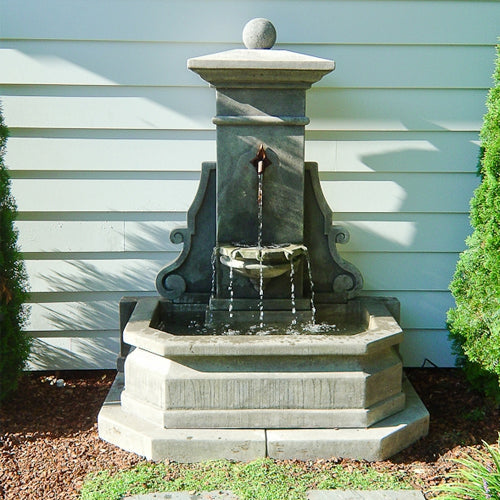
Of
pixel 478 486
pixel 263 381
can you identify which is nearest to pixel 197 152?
pixel 263 381

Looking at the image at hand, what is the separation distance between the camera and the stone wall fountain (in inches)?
159

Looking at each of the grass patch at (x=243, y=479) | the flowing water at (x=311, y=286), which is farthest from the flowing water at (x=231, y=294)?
the grass patch at (x=243, y=479)

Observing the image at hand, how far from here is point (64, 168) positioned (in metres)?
5.15

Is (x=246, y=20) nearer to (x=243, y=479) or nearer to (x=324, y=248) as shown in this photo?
(x=324, y=248)

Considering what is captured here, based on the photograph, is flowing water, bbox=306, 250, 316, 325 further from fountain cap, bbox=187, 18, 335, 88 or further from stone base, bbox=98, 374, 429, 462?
fountain cap, bbox=187, 18, 335, 88

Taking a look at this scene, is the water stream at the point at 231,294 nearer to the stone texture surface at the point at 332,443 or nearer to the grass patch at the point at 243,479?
the stone texture surface at the point at 332,443

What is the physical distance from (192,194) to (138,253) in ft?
1.83

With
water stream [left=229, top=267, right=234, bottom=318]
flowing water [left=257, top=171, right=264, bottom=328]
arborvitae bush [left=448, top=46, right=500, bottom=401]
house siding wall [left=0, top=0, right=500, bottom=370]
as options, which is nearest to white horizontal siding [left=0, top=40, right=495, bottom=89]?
house siding wall [left=0, top=0, right=500, bottom=370]

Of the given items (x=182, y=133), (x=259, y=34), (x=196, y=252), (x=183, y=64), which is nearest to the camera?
(x=259, y=34)

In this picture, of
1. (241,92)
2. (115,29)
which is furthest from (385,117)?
(115,29)

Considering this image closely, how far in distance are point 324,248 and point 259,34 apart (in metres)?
1.41

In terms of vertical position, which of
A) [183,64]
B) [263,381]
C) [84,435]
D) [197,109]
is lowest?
[84,435]

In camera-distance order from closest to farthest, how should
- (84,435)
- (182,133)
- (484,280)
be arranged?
(84,435) → (484,280) → (182,133)

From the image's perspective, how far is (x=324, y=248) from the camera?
498 centimetres
